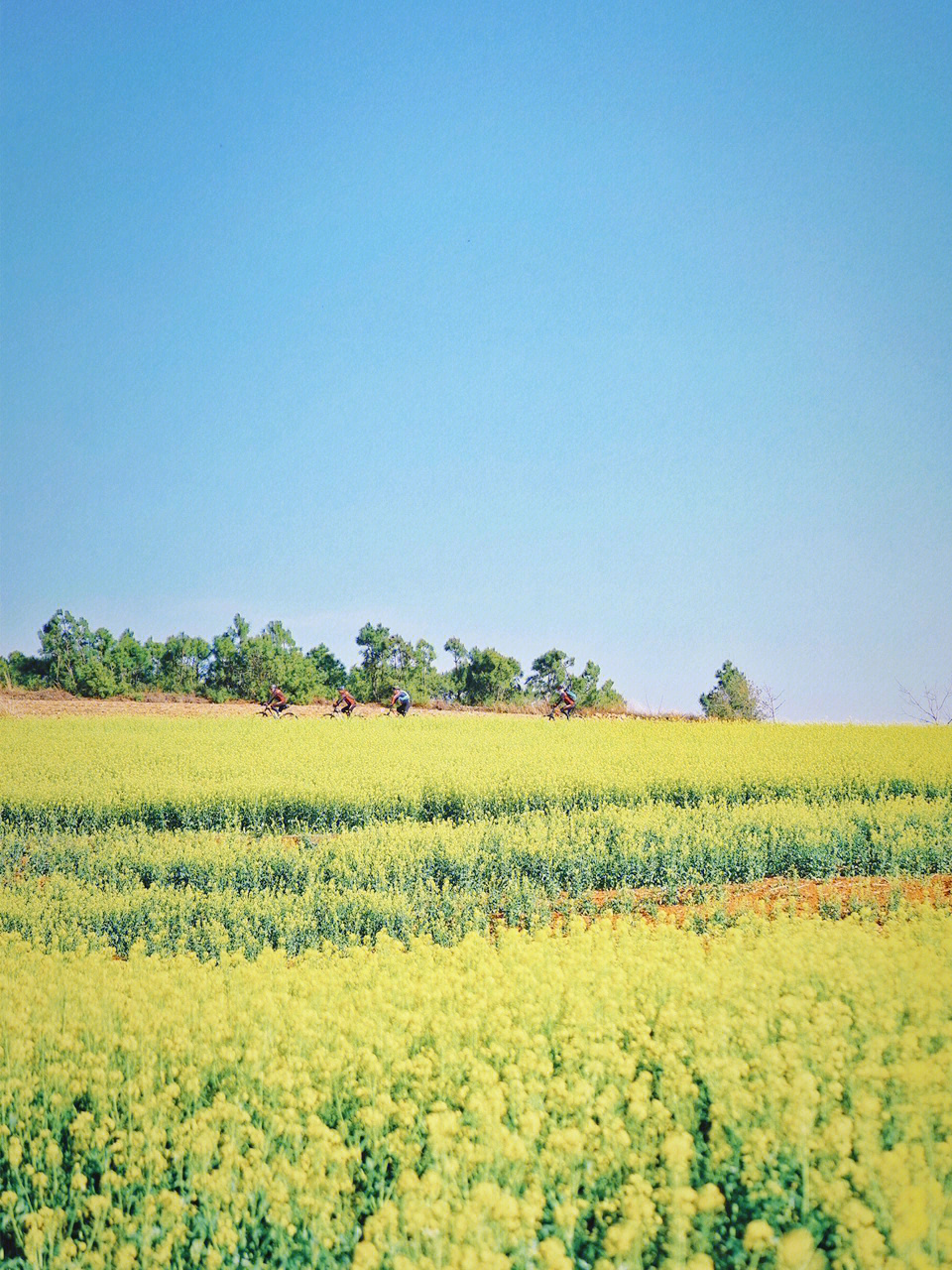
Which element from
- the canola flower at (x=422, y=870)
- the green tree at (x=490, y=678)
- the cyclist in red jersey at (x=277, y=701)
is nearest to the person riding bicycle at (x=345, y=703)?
the cyclist in red jersey at (x=277, y=701)

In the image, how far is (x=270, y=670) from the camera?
4188 centimetres

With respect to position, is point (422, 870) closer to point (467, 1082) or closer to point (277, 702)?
point (467, 1082)

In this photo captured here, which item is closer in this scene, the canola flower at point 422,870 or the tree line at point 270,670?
the canola flower at point 422,870

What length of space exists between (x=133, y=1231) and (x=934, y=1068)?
3595 mm

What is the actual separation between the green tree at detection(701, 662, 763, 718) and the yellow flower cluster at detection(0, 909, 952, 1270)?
34124 millimetres

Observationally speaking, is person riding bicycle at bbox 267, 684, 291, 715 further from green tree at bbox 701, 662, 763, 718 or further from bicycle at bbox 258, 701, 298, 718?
green tree at bbox 701, 662, 763, 718

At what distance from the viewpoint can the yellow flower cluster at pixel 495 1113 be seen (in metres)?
3.32

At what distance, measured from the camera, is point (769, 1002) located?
4918mm

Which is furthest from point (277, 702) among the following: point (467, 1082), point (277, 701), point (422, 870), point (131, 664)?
point (467, 1082)

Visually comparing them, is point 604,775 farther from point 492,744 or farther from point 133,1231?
point 133,1231

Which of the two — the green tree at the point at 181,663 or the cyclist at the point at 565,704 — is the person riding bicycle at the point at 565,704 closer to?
the cyclist at the point at 565,704

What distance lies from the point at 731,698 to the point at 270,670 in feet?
77.8

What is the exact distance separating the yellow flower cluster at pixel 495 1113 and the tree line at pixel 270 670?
3612 centimetres

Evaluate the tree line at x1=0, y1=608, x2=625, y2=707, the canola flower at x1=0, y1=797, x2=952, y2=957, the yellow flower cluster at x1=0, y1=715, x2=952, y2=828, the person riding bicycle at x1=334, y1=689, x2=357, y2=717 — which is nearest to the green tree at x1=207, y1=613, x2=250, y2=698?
the tree line at x1=0, y1=608, x2=625, y2=707
